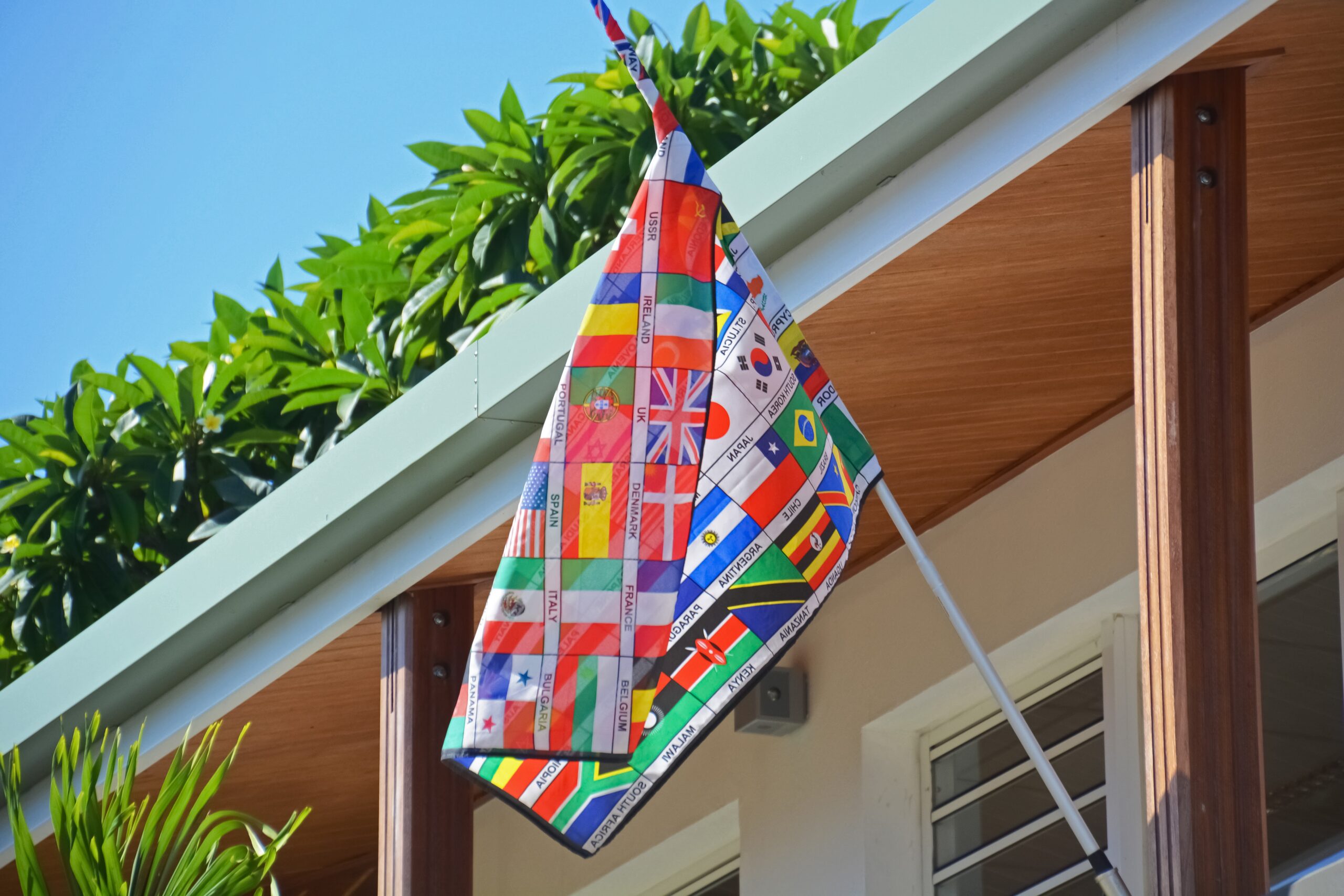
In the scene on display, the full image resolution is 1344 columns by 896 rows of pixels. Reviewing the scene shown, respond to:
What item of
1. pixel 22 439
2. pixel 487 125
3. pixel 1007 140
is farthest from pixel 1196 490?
pixel 22 439

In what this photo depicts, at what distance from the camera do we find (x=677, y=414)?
2.70 m

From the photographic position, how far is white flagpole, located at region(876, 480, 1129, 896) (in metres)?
2.70

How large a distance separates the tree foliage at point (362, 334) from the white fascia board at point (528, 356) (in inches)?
78.8

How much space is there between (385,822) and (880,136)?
198cm

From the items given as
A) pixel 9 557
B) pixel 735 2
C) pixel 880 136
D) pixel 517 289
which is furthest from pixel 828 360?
pixel 9 557

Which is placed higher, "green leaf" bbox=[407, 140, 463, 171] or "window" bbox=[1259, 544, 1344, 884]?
"green leaf" bbox=[407, 140, 463, 171]

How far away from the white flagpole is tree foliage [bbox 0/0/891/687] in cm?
313

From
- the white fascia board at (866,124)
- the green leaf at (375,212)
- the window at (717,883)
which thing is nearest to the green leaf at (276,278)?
the green leaf at (375,212)

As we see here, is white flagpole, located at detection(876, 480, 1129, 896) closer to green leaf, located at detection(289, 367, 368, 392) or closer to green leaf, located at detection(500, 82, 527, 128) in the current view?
green leaf, located at detection(289, 367, 368, 392)

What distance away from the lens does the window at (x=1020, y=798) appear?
16.1 ft

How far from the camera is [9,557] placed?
654cm

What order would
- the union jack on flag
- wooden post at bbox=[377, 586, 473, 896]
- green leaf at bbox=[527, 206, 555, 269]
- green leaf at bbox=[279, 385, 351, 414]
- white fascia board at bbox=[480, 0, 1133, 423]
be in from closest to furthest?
1. the union jack on flag
2. white fascia board at bbox=[480, 0, 1133, 423]
3. wooden post at bbox=[377, 586, 473, 896]
4. green leaf at bbox=[279, 385, 351, 414]
5. green leaf at bbox=[527, 206, 555, 269]

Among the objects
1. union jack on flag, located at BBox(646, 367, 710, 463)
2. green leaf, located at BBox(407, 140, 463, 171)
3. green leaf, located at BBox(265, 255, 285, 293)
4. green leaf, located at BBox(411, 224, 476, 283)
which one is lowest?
union jack on flag, located at BBox(646, 367, 710, 463)

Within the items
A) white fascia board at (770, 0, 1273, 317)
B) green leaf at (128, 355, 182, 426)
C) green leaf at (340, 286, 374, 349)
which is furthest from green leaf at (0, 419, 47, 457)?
white fascia board at (770, 0, 1273, 317)
